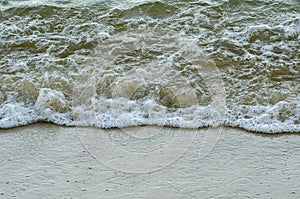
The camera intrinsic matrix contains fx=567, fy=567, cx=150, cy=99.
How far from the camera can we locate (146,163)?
5133 mm

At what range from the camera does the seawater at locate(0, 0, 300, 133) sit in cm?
603

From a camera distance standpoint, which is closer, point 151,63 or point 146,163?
point 146,163

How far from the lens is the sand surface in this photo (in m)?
4.71

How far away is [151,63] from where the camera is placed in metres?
6.85

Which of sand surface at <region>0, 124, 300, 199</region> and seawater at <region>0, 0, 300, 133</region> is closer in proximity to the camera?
sand surface at <region>0, 124, 300, 199</region>

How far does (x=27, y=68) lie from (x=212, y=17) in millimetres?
2607

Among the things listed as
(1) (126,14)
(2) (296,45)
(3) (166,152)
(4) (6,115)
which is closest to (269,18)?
(2) (296,45)

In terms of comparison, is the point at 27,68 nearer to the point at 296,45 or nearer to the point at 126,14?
the point at 126,14

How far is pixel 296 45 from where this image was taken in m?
7.09

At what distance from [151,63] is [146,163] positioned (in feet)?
6.54

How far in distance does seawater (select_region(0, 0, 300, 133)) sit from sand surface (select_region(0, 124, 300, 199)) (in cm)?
23

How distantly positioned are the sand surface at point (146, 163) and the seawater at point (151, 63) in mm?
227

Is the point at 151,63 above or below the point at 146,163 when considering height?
above

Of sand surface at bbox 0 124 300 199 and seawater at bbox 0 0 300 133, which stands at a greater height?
seawater at bbox 0 0 300 133
